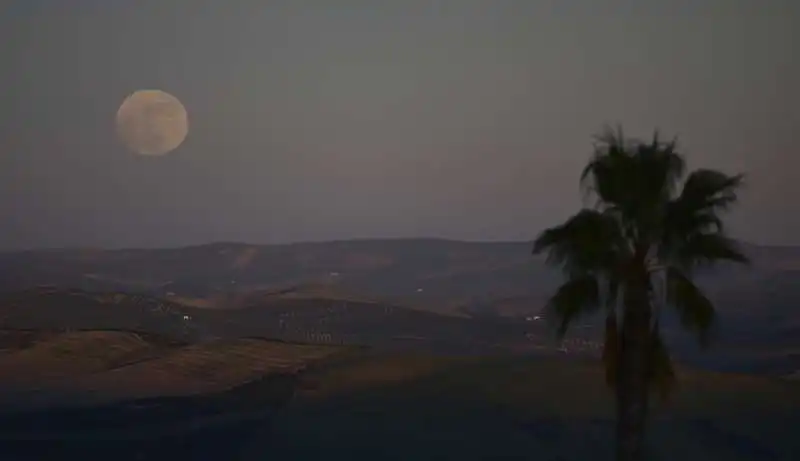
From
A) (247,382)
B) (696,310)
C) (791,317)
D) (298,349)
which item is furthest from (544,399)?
(791,317)

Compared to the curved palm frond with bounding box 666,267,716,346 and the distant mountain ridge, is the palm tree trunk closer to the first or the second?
the curved palm frond with bounding box 666,267,716,346

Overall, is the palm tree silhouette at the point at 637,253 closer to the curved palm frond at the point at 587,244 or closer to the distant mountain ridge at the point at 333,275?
the curved palm frond at the point at 587,244

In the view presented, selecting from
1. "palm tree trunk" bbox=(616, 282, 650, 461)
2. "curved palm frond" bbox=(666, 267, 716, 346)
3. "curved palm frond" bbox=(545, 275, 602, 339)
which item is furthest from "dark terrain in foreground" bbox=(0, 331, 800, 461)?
"curved palm frond" bbox=(666, 267, 716, 346)

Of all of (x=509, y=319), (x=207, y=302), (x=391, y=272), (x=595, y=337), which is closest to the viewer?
(x=595, y=337)

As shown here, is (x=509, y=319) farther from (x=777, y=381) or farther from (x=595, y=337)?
(x=777, y=381)

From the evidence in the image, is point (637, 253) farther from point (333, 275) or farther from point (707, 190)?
point (333, 275)

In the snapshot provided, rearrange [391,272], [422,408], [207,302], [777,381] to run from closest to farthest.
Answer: [422,408], [777,381], [207,302], [391,272]
